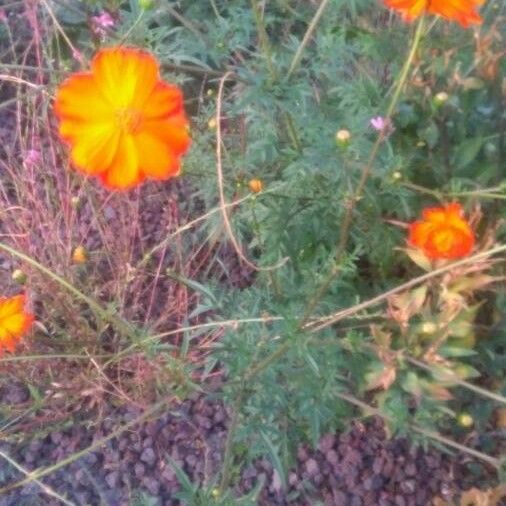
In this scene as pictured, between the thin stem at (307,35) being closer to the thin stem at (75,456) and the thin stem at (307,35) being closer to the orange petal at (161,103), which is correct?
the orange petal at (161,103)

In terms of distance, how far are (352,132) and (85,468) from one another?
2.54 ft

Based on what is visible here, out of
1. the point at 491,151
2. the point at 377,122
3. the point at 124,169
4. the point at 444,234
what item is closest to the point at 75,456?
the point at 124,169

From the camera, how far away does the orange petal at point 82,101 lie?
3.08ft

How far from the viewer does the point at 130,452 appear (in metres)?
1.60

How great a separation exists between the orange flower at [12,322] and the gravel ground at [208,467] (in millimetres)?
374

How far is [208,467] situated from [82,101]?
2.67ft

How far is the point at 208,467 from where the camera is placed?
1.55 metres

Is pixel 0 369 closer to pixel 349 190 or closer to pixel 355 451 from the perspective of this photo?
pixel 355 451

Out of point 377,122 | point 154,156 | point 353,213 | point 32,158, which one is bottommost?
point 32,158

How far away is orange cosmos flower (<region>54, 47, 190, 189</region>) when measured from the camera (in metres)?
0.91

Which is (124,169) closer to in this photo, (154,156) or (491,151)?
(154,156)

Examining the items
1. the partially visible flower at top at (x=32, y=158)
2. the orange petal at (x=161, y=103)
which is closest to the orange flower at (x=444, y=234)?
the orange petal at (x=161, y=103)

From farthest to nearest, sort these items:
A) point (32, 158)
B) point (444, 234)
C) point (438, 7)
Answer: point (32, 158), point (444, 234), point (438, 7)

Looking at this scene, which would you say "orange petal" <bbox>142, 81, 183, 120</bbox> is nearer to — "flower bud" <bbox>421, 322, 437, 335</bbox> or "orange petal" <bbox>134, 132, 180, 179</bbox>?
"orange petal" <bbox>134, 132, 180, 179</bbox>
